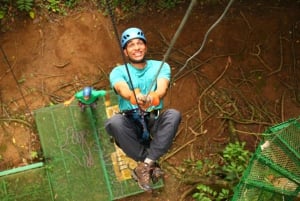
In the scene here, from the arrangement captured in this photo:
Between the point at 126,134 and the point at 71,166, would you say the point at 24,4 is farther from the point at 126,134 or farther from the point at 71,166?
the point at 126,134

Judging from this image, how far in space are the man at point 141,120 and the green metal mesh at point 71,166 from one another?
1445 millimetres

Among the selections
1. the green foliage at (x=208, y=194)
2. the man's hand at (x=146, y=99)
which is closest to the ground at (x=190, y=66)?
the green foliage at (x=208, y=194)

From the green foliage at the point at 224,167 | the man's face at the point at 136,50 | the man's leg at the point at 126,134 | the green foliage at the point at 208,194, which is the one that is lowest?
the green foliage at the point at 208,194

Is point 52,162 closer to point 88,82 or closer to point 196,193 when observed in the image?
point 88,82

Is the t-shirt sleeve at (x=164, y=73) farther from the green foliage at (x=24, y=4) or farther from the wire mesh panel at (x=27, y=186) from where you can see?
the green foliage at (x=24, y=4)

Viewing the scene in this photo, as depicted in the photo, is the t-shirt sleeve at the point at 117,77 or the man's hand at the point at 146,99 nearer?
the man's hand at the point at 146,99

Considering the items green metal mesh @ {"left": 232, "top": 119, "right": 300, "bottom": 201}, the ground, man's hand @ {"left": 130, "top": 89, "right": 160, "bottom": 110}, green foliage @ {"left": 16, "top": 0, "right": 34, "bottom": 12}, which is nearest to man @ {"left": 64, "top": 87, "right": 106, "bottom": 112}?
the ground

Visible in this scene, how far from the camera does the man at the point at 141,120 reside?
3857 mm

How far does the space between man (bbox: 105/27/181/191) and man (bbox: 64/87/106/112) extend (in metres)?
0.84

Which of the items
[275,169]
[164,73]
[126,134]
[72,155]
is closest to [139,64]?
[164,73]

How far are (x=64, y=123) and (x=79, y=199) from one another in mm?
950

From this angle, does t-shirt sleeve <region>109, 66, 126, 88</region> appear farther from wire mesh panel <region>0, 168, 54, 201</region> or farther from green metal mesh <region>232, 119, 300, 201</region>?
wire mesh panel <region>0, 168, 54, 201</region>

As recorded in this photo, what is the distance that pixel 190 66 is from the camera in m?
5.91

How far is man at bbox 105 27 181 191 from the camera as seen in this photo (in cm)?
386
